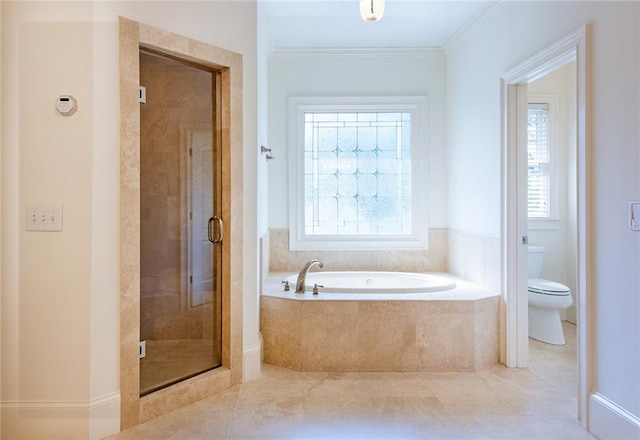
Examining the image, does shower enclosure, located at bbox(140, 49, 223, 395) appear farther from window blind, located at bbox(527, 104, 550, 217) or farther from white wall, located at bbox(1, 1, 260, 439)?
window blind, located at bbox(527, 104, 550, 217)

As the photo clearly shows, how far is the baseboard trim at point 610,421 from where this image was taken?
5.96ft

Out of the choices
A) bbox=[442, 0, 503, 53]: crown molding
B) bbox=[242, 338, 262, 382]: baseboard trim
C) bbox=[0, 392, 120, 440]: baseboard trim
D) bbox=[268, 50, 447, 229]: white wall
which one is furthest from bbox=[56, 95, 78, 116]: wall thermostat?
bbox=[442, 0, 503, 53]: crown molding

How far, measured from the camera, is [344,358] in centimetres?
284

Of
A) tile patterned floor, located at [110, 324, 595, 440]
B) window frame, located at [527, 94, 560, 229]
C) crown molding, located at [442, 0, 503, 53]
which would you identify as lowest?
tile patterned floor, located at [110, 324, 595, 440]

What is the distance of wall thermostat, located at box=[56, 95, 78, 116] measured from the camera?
6.45 feet

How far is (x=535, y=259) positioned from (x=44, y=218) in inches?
148

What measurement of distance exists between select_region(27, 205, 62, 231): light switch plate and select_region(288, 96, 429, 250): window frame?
2.27 m

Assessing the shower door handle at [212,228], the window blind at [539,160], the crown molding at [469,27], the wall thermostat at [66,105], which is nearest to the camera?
the wall thermostat at [66,105]

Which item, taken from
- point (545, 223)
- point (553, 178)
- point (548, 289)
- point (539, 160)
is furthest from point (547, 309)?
point (539, 160)

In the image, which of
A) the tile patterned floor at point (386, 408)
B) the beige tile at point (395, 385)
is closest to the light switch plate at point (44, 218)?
the tile patterned floor at point (386, 408)

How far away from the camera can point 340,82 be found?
13.3 feet

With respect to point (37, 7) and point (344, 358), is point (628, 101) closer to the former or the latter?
point (344, 358)

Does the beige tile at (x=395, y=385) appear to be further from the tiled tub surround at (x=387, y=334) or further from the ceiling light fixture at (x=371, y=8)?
the ceiling light fixture at (x=371, y=8)

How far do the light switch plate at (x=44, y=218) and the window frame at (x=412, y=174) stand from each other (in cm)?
227
